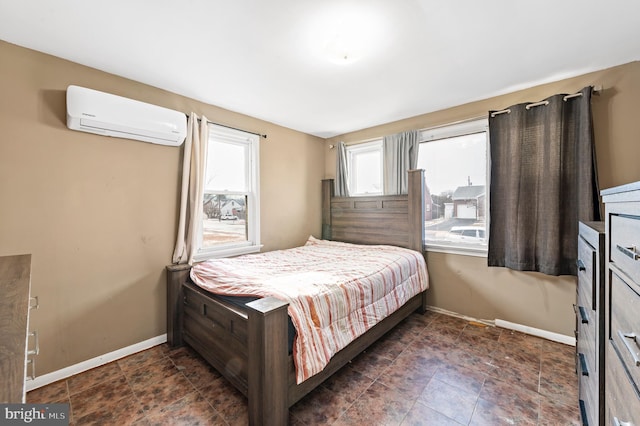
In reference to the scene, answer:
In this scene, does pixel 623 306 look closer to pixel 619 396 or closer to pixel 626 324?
pixel 626 324

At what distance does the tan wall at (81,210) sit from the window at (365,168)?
2.22 meters

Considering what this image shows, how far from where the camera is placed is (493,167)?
2.73m

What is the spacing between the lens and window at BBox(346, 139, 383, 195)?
12.5 feet

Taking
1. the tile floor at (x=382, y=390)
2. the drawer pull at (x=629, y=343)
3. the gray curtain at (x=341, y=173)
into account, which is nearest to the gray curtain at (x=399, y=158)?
the gray curtain at (x=341, y=173)

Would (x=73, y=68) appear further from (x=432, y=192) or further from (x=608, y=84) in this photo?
(x=608, y=84)

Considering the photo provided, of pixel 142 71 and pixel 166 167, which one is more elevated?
pixel 142 71

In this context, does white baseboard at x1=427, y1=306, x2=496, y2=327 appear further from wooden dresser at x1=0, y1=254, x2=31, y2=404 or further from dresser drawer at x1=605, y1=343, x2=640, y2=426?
wooden dresser at x1=0, y1=254, x2=31, y2=404

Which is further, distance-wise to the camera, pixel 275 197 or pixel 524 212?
pixel 275 197

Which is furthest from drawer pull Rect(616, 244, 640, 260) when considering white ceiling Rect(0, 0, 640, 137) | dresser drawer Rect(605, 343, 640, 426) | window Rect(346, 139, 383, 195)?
window Rect(346, 139, 383, 195)

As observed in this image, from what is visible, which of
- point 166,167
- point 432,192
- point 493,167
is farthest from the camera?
point 432,192

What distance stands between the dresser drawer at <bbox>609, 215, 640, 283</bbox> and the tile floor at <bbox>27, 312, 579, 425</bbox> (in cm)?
126

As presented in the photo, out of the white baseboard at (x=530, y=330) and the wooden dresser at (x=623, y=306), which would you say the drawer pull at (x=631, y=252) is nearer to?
the wooden dresser at (x=623, y=306)

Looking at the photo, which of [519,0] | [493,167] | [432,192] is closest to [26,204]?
[519,0]

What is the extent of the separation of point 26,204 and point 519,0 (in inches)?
136
